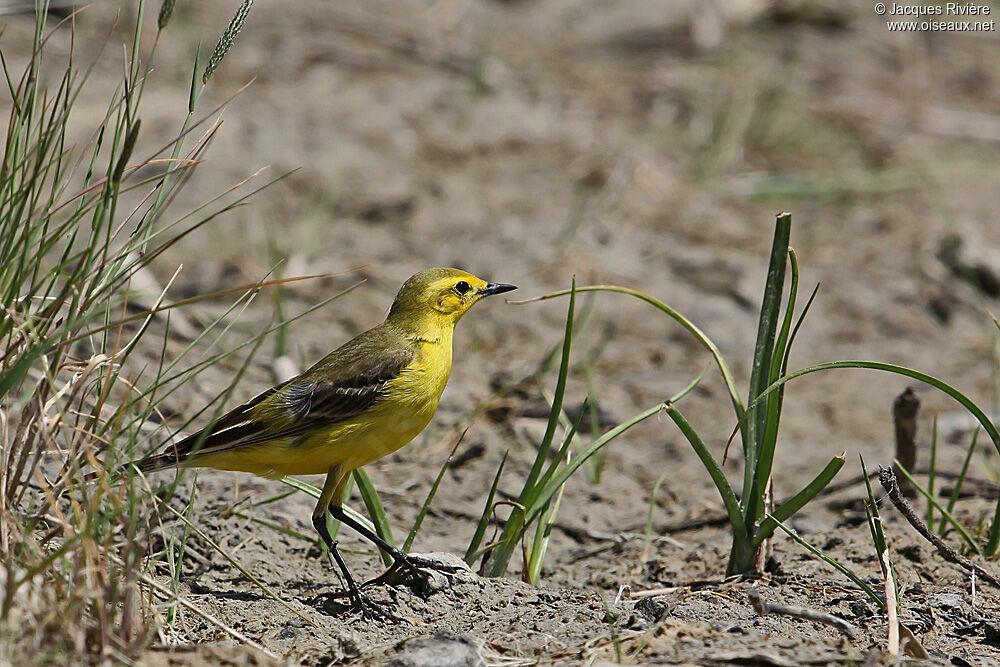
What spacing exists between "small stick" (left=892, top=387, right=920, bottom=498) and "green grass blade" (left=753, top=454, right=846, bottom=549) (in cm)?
98

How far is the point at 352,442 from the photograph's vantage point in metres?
4.00

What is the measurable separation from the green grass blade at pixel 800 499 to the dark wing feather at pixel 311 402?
4.83 ft

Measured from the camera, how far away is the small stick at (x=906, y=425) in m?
4.44

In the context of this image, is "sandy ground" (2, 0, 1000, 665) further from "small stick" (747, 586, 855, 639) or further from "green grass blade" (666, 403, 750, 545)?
"green grass blade" (666, 403, 750, 545)

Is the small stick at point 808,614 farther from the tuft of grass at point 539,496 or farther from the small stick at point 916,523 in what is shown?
the tuft of grass at point 539,496

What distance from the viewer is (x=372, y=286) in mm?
7184

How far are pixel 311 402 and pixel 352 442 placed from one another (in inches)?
9.7

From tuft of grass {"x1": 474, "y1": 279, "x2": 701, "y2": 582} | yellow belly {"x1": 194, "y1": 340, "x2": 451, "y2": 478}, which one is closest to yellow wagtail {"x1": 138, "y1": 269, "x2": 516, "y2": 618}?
yellow belly {"x1": 194, "y1": 340, "x2": 451, "y2": 478}

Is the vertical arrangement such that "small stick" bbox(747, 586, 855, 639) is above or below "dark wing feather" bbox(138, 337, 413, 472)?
below

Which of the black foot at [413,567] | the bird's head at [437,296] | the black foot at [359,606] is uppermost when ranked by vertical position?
the bird's head at [437,296]

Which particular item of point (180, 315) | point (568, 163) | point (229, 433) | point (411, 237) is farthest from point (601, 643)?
point (568, 163)

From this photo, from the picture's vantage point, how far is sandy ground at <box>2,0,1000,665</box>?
3568 mm

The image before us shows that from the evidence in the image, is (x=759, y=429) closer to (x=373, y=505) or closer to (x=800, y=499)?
(x=800, y=499)

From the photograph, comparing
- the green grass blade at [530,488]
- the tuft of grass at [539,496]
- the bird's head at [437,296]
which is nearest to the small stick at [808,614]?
the tuft of grass at [539,496]
